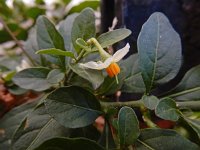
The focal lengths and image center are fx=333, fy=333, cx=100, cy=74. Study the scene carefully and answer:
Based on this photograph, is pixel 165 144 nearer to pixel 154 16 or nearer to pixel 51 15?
pixel 154 16

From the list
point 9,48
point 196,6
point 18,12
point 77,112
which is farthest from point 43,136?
point 18,12

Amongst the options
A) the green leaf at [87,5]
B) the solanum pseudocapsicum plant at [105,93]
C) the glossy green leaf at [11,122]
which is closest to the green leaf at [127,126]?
the solanum pseudocapsicum plant at [105,93]

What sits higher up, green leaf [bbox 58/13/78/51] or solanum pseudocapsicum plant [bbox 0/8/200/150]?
green leaf [bbox 58/13/78/51]

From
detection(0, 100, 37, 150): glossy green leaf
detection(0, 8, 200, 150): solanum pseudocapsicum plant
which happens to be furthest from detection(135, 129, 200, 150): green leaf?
detection(0, 100, 37, 150): glossy green leaf

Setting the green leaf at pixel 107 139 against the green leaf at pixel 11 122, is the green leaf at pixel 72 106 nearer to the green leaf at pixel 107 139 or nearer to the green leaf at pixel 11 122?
the green leaf at pixel 107 139

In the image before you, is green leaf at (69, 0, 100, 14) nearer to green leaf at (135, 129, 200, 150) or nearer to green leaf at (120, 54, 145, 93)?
green leaf at (120, 54, 145, 93)

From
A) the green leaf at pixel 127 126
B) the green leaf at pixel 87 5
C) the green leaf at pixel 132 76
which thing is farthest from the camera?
the green leaf at pixel 87 5
